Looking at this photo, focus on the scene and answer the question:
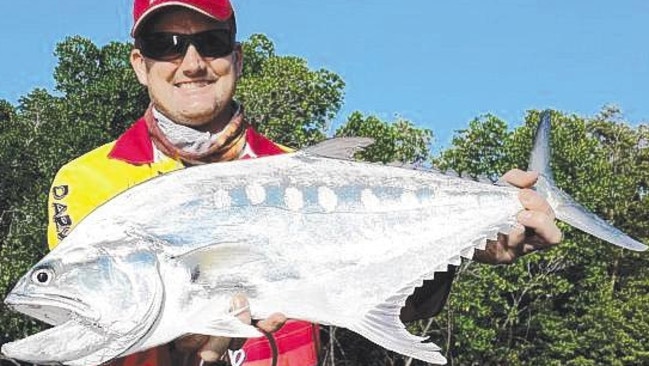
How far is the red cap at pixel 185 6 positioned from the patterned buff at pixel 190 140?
32cm

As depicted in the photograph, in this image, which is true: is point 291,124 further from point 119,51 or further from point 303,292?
point 303,292

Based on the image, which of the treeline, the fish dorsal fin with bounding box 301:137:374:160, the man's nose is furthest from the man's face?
the treeline

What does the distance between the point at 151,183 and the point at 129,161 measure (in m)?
0.75

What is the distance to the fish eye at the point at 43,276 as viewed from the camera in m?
2.93

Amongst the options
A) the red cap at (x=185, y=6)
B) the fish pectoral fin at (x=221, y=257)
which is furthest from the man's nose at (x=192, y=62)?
the fish pectoral fin at (x=221, y=257)

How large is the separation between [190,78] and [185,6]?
9.0 inches

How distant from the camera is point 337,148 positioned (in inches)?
133

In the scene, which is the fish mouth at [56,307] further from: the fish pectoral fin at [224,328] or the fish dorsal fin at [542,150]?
the fish dorsal fin at [542,150]

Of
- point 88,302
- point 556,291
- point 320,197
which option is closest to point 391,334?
point 320,197

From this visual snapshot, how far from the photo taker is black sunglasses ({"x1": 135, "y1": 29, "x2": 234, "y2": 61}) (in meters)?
3.67

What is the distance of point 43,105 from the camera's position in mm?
26297

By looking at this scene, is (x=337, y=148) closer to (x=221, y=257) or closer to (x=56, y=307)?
(x=221, y=257)

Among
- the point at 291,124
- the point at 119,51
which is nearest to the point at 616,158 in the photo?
the point at 291,124

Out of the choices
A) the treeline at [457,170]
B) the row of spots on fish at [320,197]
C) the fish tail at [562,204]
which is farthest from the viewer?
the treeline at [457,170]
